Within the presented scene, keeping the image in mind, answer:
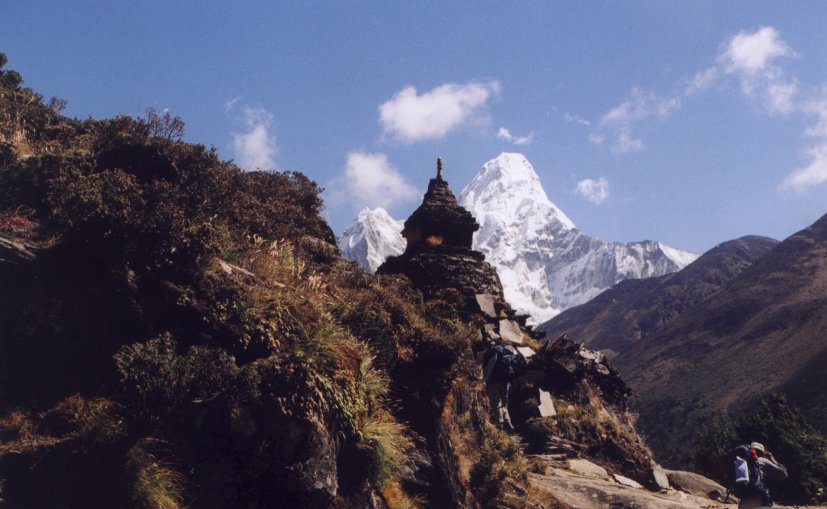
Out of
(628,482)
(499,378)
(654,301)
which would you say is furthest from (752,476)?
(654,301)

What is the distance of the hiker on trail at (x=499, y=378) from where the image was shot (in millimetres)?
16781

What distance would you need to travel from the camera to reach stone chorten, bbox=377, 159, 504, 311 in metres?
20.0

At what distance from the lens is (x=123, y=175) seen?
10.3 m

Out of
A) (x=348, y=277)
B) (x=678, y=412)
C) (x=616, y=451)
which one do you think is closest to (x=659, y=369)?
(x=678, y=412)

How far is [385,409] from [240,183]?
7.67m

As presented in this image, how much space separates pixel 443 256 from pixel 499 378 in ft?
18.3

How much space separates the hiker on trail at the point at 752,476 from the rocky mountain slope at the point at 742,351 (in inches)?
1695

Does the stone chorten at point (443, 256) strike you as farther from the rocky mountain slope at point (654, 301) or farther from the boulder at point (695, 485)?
the rocky mountain slope at point (654, 301)

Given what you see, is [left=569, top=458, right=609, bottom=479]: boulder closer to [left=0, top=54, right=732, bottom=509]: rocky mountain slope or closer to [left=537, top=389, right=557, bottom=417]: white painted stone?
[left=537, top=389, right=557, bottom=417]: white painted stone

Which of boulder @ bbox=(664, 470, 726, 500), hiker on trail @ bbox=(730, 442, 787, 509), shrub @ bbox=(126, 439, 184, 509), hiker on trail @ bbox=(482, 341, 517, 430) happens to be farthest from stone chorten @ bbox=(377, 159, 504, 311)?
shrub @ bbox=(126, 439, 184, 509)

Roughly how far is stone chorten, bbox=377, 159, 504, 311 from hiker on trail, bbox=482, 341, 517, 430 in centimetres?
233

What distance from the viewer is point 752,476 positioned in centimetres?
1086

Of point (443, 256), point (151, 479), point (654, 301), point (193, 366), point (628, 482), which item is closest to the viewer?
point (151, 479)

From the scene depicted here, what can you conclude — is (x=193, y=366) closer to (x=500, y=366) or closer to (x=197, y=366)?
(x=197, y=366)
